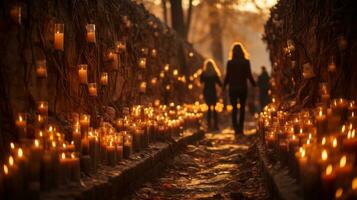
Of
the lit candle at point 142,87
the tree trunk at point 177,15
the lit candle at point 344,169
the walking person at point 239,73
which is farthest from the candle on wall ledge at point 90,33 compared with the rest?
the tree trunk at point 177,15

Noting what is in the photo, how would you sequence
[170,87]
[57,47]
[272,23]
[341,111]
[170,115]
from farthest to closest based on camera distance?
[170,87] < [272,23] < [170,115] < [57,47] < [341,111]

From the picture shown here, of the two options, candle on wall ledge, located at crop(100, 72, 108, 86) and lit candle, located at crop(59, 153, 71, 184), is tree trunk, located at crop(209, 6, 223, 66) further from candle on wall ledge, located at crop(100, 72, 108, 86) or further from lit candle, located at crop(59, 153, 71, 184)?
lit candle, located at crop(59, 153, 71, 184)

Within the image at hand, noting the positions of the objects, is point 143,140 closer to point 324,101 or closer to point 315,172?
point 324,101

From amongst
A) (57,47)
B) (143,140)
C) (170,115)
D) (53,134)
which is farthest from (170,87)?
(53,134)

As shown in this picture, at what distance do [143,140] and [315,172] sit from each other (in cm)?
370

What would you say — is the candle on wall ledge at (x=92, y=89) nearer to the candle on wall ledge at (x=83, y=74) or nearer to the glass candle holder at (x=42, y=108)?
the candle on wall ledge at (x=83, y=74)

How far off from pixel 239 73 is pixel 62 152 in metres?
7.46

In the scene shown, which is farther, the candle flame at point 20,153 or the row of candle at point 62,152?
the candle flame at point 20,153

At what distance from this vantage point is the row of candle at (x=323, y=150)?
358cm

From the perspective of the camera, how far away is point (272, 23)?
441 inches

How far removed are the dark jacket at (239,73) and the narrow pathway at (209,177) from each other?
83.2 inches

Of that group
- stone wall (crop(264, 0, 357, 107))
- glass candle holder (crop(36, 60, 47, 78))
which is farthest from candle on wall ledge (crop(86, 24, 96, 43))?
stone wall (crop(264, 0, 357, 107))

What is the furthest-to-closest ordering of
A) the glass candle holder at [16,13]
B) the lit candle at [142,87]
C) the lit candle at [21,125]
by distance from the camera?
the lit candle at [142,87] < the glass candle holder at [16,13] < the lit candle at [21,125]

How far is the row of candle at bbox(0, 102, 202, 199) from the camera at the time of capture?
158 inches
